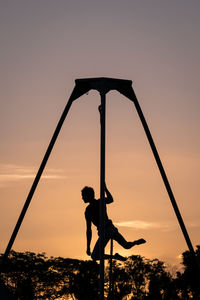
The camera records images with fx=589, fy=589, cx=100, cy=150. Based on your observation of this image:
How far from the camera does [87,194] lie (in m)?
12.7

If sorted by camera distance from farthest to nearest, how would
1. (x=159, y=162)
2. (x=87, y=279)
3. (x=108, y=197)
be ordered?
(x=87, y=279) → (x=108, y=197) → (x=159, y=162)

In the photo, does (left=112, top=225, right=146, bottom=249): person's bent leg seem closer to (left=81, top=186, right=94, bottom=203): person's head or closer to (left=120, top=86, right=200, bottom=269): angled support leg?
(left=81, top=186, right=94, bottom=203): person's head

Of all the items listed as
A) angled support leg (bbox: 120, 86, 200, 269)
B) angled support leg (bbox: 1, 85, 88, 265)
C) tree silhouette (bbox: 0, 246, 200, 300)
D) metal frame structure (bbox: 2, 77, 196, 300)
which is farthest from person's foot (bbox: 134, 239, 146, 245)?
tree silhouette (bbox: 0, 246, 200, 300)

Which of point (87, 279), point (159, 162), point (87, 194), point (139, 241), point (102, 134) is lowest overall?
point (139, 241)

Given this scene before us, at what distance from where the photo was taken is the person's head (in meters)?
12.7

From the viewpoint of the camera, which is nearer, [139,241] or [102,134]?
[102,134]

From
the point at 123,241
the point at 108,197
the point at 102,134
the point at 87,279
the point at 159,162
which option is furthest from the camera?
the point at 87,279

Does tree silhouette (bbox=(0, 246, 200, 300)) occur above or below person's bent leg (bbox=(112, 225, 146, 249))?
above

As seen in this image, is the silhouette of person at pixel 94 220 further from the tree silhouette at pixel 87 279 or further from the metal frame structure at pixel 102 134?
the tree silhouette at pixel 87 279

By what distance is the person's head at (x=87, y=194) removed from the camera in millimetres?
12680

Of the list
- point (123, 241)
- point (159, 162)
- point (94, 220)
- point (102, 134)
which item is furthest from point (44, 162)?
point (123, 241)

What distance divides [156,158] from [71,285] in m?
35.5

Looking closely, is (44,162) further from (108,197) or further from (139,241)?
(139,241)

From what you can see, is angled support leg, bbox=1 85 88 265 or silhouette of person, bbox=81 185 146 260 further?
silhouette of person, bbox=81 185 146 260
